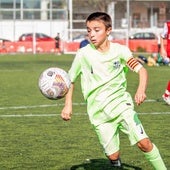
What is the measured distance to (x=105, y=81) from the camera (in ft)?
28.3

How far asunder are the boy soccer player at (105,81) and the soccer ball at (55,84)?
120 millimetres

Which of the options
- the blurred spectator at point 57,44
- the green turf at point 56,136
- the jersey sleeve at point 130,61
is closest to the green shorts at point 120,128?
the jersey sleeve at point 130,61

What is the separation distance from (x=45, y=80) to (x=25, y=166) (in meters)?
1.52

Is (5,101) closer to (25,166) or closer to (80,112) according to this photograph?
(80,112)

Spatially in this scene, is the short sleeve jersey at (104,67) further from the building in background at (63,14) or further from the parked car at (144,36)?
the building in background at (63,14)

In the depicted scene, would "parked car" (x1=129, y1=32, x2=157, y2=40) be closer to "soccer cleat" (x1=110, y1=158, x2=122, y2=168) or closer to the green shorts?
"soccer cleat" (x1=110, y1=158, x2=122, y2=168)

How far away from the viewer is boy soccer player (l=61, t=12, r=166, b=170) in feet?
27.6

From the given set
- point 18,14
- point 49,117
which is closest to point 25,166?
point 49,117

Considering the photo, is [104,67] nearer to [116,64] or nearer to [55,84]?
[116,64]

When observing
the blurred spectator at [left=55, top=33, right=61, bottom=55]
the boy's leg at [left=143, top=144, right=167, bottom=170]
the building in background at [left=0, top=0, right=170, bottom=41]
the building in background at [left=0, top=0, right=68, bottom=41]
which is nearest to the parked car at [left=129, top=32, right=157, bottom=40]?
the building in background at [left=0, top=0, right=170, bottom=41]

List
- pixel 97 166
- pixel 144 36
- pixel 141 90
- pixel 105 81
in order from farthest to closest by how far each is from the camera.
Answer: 1. pixel 144 36
2. pixel 97 166
3. pixel 105 81
4. pixel 141 90

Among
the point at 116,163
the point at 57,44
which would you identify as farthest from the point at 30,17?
the point at 116,163

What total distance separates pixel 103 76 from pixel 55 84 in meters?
0.57

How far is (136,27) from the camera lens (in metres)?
76.4
